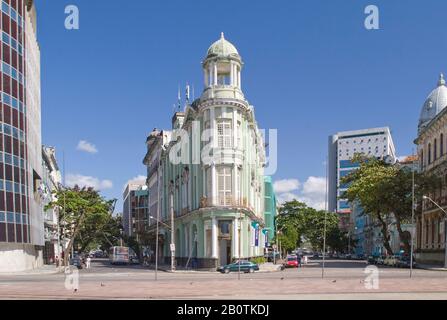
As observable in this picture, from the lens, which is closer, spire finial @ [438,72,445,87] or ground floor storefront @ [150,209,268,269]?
ground floor storefront @ [150,209,268,269]

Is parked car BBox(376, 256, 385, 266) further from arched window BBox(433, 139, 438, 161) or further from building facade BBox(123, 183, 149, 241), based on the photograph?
building facade BBox(123, 183, 149, 241)

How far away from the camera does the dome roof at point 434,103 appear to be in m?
85.3

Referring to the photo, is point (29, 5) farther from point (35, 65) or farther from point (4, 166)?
point (4, 166)

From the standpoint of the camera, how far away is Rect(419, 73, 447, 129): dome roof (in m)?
85.3

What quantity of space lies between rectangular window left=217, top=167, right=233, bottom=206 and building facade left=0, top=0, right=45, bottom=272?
21601 millimetres

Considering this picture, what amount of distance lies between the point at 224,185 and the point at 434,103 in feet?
153

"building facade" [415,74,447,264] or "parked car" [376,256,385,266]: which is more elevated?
"building facade" [415,74,447,264]

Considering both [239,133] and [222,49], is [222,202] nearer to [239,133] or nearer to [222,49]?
[239,133]

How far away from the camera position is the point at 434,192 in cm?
7119

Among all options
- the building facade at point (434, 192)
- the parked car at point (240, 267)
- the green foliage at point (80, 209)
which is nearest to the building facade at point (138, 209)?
the green foliage at point (80, 209)

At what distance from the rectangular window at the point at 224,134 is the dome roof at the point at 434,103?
137ft

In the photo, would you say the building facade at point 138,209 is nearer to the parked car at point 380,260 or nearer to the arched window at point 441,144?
the parked car at point 380,260

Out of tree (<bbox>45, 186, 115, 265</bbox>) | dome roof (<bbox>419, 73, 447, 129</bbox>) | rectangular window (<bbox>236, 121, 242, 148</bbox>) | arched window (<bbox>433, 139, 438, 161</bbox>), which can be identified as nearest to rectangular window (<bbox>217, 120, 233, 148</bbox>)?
rectangular window (<bbox>236, 121, 242, 148</bbox>)
